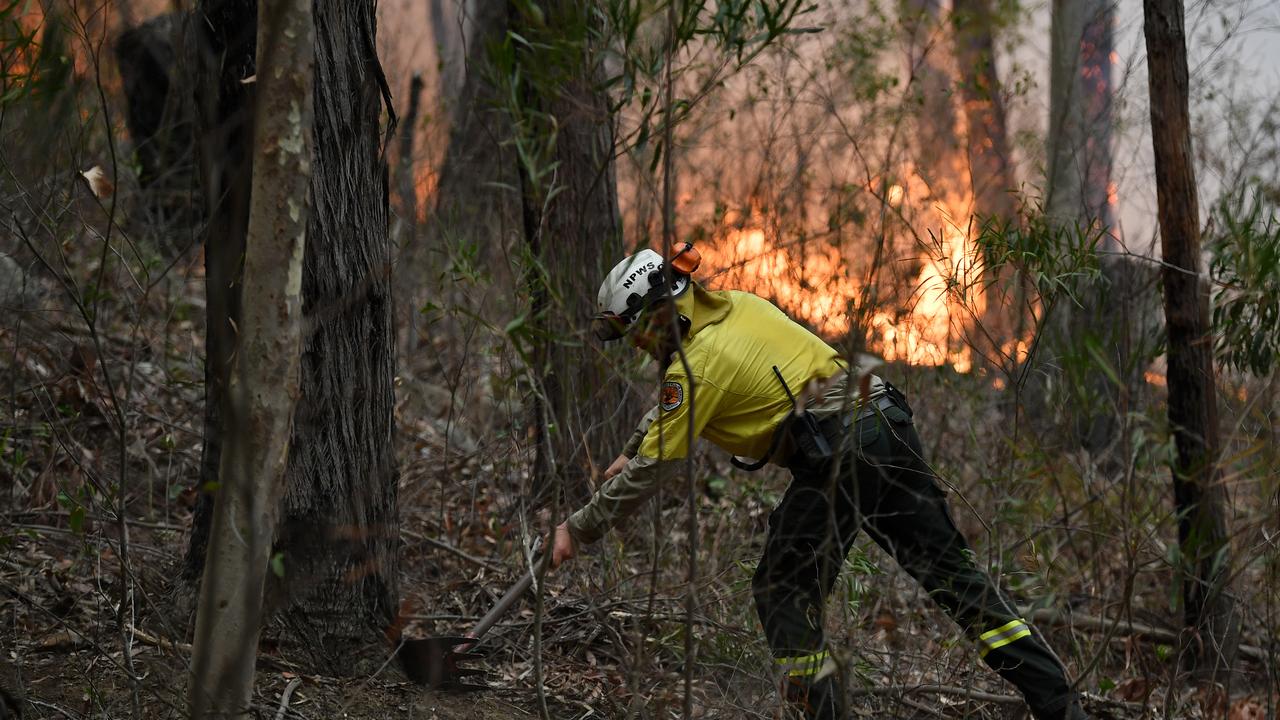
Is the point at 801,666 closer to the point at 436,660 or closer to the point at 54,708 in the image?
the point at 436,660

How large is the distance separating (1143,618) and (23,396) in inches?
220

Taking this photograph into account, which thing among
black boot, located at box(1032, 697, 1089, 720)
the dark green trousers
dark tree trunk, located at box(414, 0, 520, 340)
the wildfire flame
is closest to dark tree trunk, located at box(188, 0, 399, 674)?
the dark green trousers

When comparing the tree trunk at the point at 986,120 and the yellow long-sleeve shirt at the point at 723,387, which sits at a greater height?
the tree trunk at the point at 986,120

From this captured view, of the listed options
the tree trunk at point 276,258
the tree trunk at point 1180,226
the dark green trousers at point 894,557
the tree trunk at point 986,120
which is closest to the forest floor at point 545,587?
the dark green trousers at point 894,557

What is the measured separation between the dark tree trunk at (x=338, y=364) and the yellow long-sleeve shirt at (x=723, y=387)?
32.4 inches


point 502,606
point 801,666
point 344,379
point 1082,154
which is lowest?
point 801,666

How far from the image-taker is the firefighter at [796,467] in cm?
376

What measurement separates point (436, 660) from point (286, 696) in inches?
20.5

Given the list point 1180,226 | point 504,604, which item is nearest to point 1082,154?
point 1180,226

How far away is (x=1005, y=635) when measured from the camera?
383 cm

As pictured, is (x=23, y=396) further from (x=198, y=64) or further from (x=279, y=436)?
(x=279, y=436)

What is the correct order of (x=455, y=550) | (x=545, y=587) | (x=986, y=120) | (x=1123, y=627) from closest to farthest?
(x=545, y=587), (x=455, y=550), (x=1123, y=627), (x=986, y=120)

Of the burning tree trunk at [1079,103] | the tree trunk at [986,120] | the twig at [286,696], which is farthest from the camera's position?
the tree trunk at [986,120]

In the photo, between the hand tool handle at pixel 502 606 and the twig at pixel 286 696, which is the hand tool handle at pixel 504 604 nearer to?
the hand tool handle at pixel 502 606
